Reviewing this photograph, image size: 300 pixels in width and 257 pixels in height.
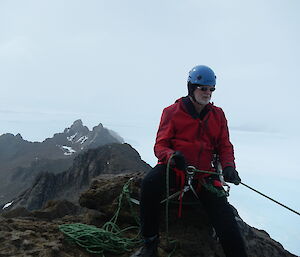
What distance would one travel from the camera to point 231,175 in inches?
193

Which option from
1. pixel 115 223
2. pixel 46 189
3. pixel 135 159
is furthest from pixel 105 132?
pixel 115 223

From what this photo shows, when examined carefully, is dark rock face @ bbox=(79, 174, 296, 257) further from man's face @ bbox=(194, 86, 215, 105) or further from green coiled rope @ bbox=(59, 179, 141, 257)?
man's face @ bbox=(194, 86, 215, 105)

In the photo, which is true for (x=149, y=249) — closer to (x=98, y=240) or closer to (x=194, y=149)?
(x=98, y=240)

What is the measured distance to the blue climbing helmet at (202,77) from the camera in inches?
211

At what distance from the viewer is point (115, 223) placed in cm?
631

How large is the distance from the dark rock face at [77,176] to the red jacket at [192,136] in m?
33.6

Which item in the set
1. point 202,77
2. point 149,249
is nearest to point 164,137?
point 202,77

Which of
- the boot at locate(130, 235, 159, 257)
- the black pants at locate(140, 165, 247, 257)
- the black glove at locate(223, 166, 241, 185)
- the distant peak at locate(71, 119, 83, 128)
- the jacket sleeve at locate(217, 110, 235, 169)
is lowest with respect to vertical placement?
the boot at locate(130, 235, 159, 257)

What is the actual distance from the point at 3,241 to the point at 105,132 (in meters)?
97.2

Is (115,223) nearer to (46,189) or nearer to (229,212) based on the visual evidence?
(229,212)

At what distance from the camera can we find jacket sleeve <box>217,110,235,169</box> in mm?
5195

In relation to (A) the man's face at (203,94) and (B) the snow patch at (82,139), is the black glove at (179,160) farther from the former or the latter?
(B) the snow patch at (82,139)

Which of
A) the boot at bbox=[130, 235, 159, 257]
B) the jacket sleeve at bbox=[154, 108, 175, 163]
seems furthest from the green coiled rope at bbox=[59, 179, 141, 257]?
the jacket sleeve at bbox=[154, 108, 175, 163]

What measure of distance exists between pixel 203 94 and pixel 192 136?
2.50 ft
